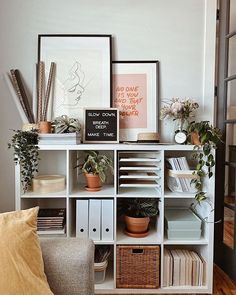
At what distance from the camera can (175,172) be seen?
186 cm

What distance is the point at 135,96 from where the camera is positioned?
6.93 ft

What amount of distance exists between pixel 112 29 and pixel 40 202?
155cm

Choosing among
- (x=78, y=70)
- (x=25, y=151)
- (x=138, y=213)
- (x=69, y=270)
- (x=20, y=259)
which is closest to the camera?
(x=20, y=259)

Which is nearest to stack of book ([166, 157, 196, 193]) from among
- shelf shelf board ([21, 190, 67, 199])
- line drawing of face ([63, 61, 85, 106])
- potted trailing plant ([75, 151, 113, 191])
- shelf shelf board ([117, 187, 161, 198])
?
shelf shelf board ([117, 187, 161, 198])

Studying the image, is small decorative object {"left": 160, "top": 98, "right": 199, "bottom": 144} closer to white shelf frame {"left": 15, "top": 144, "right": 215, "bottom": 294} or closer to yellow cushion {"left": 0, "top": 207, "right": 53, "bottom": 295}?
white shelf frame {"left": 15, "top": 144, "right": 215, "bottom": 294}

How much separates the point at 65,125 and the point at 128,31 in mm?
929

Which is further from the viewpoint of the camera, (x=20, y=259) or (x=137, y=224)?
(x=137, y=224)

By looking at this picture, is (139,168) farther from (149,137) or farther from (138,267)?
(138,267)

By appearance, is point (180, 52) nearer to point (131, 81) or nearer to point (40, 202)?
point (131, 81)

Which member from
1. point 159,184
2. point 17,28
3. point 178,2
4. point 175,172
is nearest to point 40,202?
point 159,184

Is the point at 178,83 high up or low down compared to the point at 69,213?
up

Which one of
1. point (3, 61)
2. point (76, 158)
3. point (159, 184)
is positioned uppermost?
point (3, 61)

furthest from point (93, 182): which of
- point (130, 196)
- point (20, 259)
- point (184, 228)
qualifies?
point (20, 259)

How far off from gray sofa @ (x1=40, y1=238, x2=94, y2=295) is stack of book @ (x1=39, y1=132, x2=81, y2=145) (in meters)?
0.85
